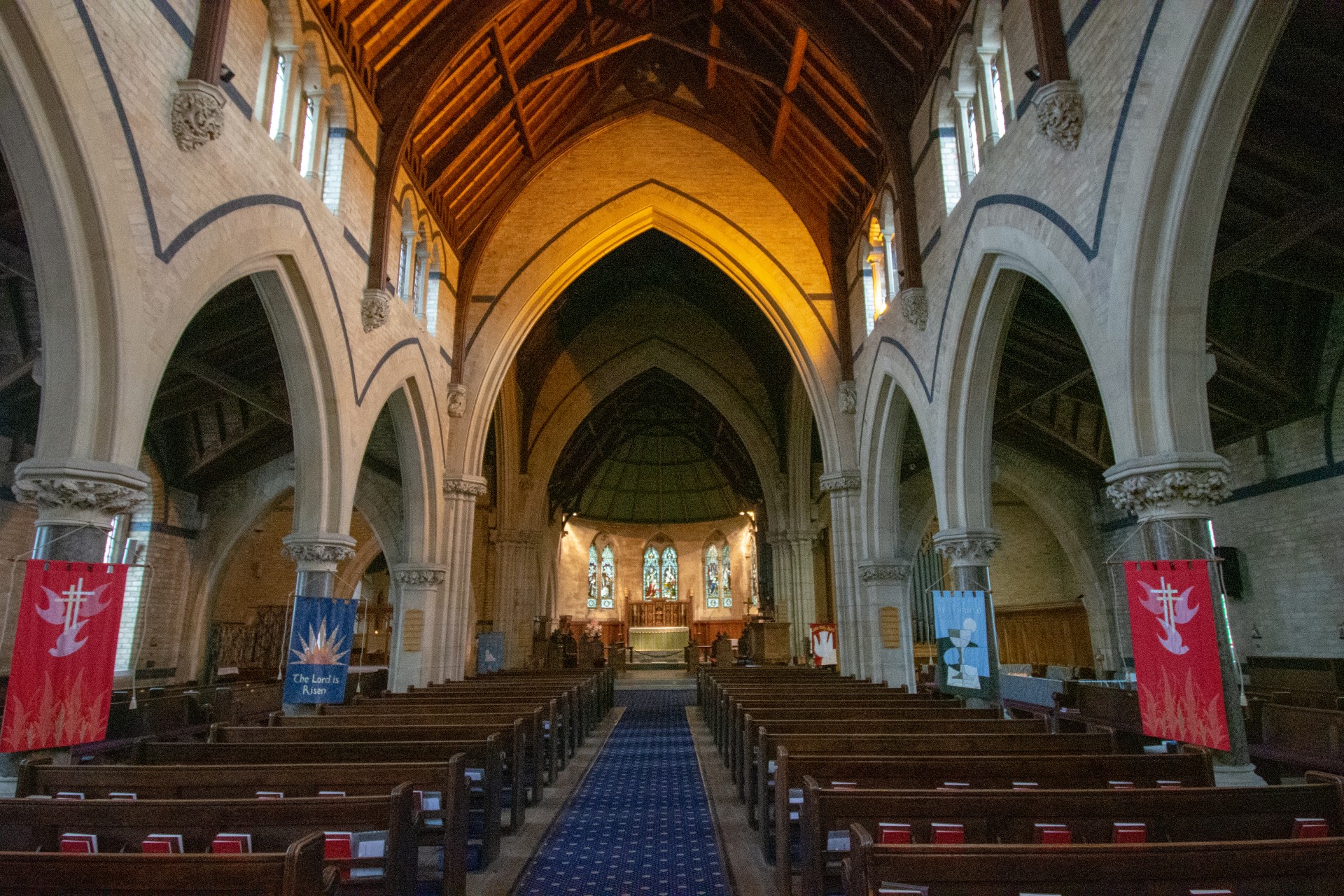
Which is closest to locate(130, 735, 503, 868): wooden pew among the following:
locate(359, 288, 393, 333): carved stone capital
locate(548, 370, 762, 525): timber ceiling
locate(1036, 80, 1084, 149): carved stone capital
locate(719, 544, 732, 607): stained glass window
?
locate(1036, 80, 1084, 149): carved stone capital

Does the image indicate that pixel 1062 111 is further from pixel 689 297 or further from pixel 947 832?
pixel 689 297

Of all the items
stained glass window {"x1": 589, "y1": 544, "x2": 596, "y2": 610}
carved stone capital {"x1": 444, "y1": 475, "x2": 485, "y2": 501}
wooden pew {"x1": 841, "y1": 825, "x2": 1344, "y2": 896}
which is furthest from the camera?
stained glass window {"x1": 589, "y1": 544, "x2": 596, "y2": 610}

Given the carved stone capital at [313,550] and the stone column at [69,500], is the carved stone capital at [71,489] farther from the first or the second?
the carved stone capital at [313,550]

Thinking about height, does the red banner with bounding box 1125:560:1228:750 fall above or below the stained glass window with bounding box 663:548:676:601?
below

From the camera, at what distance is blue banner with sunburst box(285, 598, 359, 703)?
378 inches

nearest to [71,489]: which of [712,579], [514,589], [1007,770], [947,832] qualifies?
[947,832]

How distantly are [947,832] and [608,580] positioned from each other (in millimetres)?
30410

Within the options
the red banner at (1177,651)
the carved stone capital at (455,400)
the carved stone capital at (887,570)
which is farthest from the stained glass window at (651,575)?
the red banner at (1177,651)

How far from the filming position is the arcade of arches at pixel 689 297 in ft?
19.0

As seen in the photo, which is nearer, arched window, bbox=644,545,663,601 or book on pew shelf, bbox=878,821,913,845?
book on pew shelf, bbox=878,821,913,845

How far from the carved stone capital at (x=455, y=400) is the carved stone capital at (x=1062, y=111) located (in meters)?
11.2

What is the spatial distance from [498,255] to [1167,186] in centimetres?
1279

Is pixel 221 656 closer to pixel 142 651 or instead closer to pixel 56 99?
pixel 142 651

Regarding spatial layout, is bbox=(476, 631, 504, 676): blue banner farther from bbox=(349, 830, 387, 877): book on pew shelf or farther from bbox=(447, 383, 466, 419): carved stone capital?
bbox=(349, 830, 387, 877): book on pew shelf
